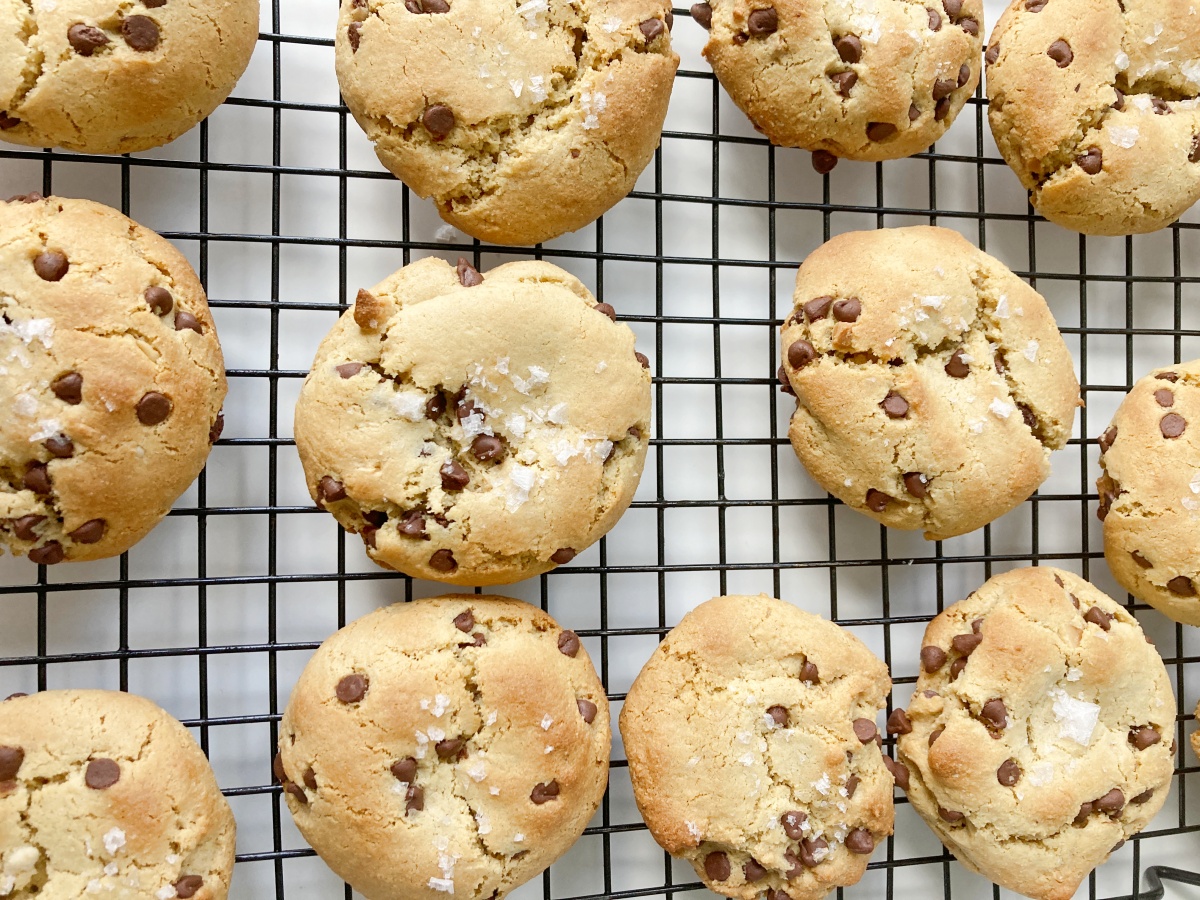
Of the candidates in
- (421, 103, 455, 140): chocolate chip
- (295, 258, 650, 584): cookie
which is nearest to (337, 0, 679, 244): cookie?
(421, 103, 455, 140): chocolate chip

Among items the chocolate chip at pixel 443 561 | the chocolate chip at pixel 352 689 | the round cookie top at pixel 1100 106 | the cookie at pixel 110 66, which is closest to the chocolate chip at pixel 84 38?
the cookie at pixel 110 66

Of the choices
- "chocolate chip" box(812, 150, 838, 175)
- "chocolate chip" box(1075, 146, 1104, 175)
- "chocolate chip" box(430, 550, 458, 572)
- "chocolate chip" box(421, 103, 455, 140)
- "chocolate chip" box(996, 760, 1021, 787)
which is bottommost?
"chocolate chip" box(996, 760, 1021, 787)

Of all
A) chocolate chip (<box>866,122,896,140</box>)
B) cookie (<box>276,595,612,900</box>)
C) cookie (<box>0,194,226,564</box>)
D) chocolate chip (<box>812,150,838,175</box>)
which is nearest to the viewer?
cookie (<box>0,194,226,564</box>)

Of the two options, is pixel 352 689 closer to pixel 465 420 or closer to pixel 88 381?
pixel 465 420

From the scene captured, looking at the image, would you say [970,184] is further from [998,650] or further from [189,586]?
[189,586]

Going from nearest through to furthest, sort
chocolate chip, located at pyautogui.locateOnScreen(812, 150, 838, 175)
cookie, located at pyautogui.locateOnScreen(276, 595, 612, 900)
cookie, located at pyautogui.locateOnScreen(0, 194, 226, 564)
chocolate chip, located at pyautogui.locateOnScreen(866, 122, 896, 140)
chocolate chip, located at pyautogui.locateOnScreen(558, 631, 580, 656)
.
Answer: cookie, located at pyautogui.locateOnScreen(0, 194, 226, 564) < cookie, located at pyautogui.locateOnScreen(276, 595, 612, 900) < chocolate chip, located at pyautogui.locateOnScreen(558, 631, 580, 656) < chocolate chip, located at pyautogui.locateOnScreen(866, 122, 896, 140) < chocolate chip, located at pyautogui.locateOnScreen(812, 150, 838, 175)

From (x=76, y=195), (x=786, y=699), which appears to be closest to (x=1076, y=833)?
(x=786, y=699)

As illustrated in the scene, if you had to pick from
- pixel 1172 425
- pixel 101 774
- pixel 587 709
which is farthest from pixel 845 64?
pixel 101 774

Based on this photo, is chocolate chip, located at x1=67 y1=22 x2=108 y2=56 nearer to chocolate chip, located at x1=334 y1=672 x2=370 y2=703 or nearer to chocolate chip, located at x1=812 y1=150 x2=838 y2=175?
chocolate chip, located at x1=334 y1=672 x2=370 y2=703
